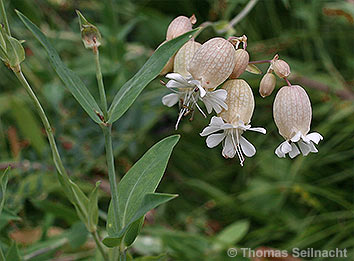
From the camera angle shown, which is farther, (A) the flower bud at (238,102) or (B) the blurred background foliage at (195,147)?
(B) the blurred background foliage at (195,147)

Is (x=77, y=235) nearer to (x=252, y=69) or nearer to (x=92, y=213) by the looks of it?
(x=92, y=213)

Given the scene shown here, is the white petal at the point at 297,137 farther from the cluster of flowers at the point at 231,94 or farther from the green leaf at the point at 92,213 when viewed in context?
the green leaf at the point at 92,213

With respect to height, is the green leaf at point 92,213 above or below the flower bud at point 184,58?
below

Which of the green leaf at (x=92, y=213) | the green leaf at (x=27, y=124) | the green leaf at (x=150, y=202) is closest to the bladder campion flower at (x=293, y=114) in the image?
the green leaf at (x=150, y=202)

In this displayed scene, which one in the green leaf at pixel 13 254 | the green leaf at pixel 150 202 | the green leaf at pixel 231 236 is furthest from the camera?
the green leaf at pixel 231 236

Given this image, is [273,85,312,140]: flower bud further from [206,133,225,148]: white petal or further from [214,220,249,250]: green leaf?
[214,220,249,250]: green leaf

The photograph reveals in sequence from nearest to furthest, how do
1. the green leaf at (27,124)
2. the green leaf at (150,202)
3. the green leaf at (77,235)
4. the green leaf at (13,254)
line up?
the green leaf at (150,202)
the green leaf at (13,254)
the green leaf at (77,235)
the green leaf at (27,124)

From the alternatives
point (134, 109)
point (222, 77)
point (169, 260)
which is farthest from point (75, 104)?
point (222, 77)
